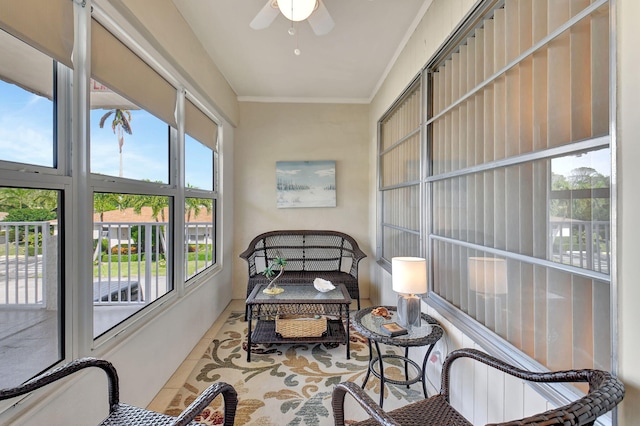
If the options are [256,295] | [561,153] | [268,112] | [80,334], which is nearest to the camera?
[561,153]

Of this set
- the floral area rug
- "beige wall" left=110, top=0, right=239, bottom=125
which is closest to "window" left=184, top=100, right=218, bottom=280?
"beige wall" left=110, top=0, right=239, bottom=125

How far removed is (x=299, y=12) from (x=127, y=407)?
2.30 m

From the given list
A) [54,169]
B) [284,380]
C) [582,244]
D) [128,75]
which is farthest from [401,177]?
[54,169]

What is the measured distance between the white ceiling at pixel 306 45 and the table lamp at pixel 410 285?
1.93 m

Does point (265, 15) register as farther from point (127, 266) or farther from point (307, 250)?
point (307, 250)

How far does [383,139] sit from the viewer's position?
12.3 feet

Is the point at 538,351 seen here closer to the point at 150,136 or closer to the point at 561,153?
the point at 561,153

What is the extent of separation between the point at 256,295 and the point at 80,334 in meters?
1.49

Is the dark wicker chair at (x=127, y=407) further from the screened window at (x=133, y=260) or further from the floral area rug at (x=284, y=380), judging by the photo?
the screened window at (x=133, y=260)

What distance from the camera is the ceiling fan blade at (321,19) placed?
5.98 ft

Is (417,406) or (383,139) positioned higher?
(383,139)

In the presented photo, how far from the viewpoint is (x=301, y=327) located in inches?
102

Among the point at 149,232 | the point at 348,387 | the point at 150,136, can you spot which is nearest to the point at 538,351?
the point at 348,387

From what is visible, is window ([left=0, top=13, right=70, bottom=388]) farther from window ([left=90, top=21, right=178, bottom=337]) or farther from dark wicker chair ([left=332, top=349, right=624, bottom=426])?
dark wicker chair ([left=332, top=349, right=624, bottom=426])
